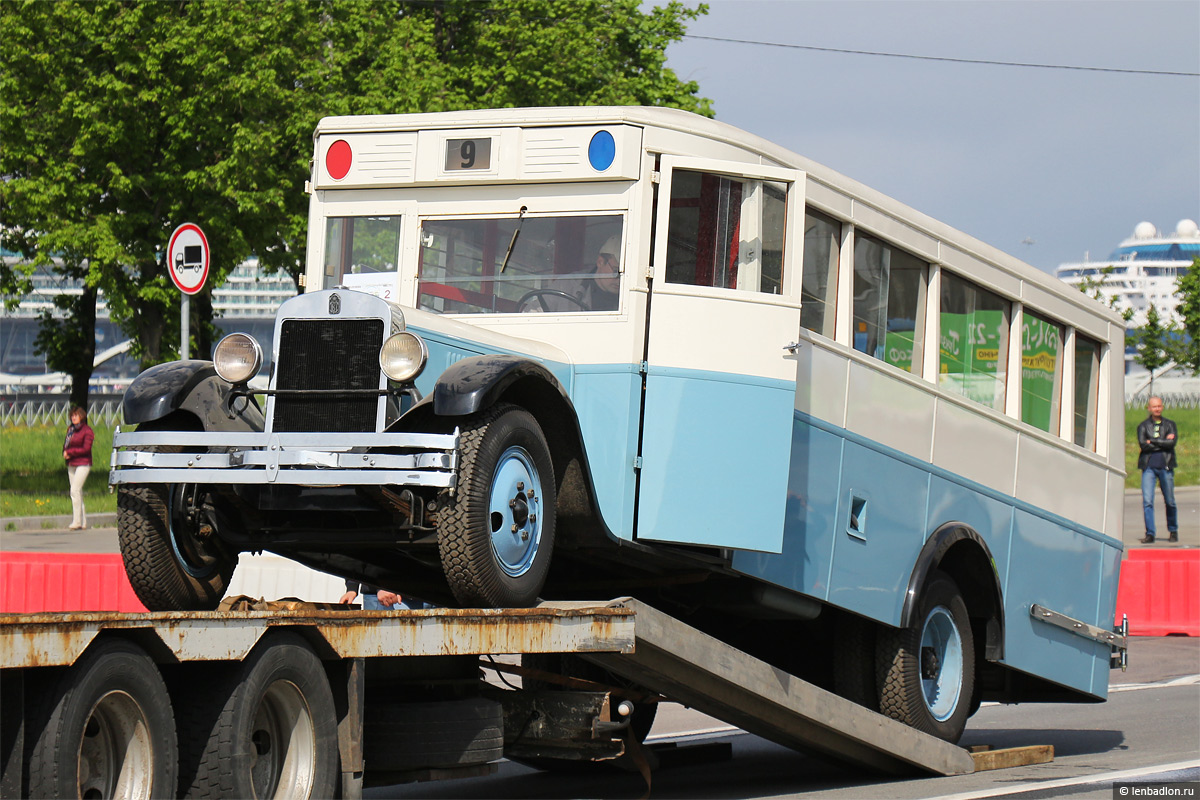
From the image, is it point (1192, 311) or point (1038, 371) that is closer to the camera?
point (1038, 371)

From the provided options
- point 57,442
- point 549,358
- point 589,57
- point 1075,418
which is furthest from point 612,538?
point 57,442

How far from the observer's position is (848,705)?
839cm

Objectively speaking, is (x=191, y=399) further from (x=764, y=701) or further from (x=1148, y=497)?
(x=1148, y=497)

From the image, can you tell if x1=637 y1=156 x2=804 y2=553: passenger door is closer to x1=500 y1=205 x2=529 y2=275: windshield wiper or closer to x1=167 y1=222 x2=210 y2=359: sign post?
x1=500 y1=205 x2=529 y2=275: windshield wiper

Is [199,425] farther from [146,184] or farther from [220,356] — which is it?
[146,184]

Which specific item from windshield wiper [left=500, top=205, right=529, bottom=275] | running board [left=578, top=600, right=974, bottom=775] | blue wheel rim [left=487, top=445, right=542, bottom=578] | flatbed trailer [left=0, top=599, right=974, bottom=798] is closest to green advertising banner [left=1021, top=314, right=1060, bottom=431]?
running board [left=578, top=600, right=974, bottom=775]

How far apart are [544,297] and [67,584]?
8426 mm

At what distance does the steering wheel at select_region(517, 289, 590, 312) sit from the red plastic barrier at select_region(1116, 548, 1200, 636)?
33.1ft

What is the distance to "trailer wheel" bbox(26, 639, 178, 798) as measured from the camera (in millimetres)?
4398

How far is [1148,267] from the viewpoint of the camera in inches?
6993

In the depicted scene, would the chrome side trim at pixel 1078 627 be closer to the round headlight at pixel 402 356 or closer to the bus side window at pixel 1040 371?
the bus side window at pixel 1040 371

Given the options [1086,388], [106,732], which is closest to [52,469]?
[1086,388]

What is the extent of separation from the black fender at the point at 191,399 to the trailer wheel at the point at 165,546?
31 cm

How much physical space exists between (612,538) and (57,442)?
32.0 meters
